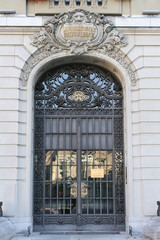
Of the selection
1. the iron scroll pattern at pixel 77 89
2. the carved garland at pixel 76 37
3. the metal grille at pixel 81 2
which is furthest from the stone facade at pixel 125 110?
the metal grille at pixel 81 2

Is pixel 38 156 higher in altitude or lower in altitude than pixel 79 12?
lower

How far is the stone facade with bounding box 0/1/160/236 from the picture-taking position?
491 inches

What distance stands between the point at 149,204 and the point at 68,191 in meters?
2.86

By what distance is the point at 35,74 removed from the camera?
13.3 metres

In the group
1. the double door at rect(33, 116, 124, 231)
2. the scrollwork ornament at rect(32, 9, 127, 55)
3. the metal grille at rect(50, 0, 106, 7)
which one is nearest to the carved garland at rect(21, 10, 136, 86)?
the scrollwork ornament at rect(32, 9, 127, 55)

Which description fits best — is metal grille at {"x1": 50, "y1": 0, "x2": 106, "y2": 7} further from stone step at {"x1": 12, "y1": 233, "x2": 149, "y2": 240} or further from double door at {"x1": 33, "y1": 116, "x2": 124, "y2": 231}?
stone step at {"x1": 12, "y1": 233, "x2": 149, "y2": 240}

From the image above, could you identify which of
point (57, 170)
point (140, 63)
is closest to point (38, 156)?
point (57, 170)

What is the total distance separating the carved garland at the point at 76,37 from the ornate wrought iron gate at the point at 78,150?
97cm

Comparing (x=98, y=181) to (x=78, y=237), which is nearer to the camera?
(x=78, y=237)

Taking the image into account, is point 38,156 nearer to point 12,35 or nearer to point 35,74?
point 35,74

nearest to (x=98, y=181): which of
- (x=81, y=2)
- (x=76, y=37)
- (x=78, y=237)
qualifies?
(x=78, y=237)

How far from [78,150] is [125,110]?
221 cm

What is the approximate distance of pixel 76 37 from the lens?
1327 cm

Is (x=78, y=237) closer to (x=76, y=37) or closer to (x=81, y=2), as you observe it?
(x=76, y=37)
